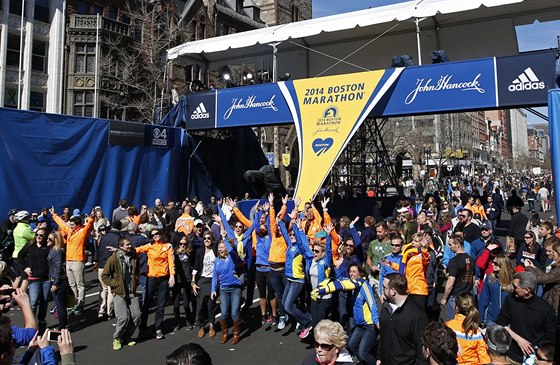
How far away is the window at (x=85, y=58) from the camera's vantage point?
26.5 meters

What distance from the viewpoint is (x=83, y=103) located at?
26375 mm

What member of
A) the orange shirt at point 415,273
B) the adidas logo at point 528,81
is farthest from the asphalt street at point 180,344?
the adidas logo at point 528,81

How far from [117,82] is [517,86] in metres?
23.4

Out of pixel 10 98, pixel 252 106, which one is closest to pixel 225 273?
pixel 252 106

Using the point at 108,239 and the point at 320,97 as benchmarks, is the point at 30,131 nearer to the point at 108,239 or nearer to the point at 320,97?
the point at 108,239

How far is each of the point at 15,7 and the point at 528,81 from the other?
26.6m

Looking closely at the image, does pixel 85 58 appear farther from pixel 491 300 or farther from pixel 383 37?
pixel 491 300

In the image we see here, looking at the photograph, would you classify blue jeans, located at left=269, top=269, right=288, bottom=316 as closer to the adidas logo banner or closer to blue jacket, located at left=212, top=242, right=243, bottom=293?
blue jacket, located at left=212, top=242, right=243, bottom=293

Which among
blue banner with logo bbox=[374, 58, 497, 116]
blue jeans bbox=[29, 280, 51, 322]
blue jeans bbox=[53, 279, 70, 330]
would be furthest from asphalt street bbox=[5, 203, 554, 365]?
blue banner with logo bbox=[374, 58, 497, 116]

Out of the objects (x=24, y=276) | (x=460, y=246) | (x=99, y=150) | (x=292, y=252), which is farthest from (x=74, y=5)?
(x=460, y=246)

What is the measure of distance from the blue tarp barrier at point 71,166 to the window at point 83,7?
54.4 ft

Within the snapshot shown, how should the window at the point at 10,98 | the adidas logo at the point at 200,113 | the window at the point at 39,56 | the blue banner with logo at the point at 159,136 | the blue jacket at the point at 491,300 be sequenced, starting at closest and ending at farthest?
the blue jacket at the point at 491,300
the blue banner with logo at the point at 159,136
the adidas logo at the point at 200,113
the window at the point at 10,98
the window at the point at 39,56

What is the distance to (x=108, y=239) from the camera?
8.01 m

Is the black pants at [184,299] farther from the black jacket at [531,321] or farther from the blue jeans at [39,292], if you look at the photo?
the black jacket at [531,321]
